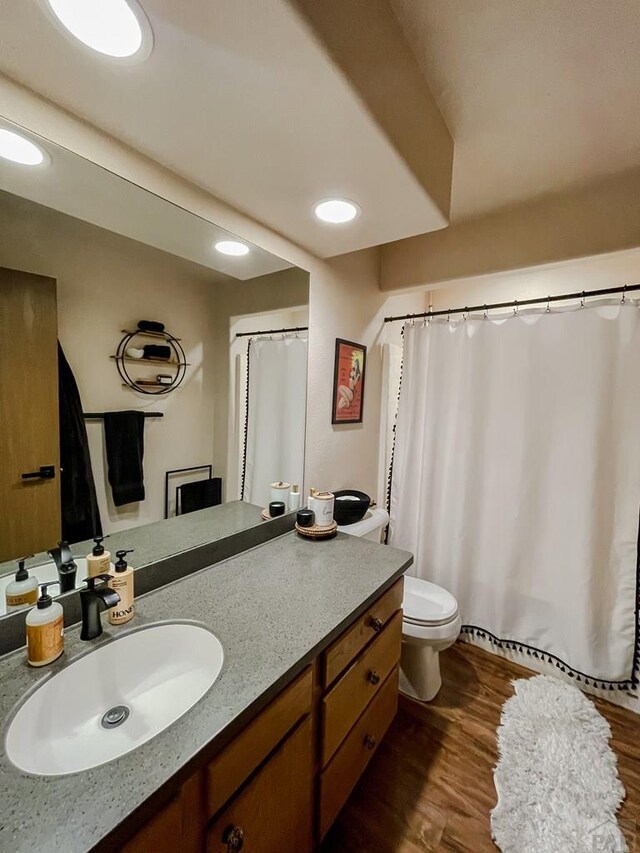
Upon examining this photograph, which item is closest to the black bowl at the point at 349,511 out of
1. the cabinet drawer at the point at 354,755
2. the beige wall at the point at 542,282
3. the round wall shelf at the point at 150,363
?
the cabinet drawer at the point at 354,755

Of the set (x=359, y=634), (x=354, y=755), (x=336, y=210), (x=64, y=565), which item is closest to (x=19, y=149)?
(x=336, y=210)

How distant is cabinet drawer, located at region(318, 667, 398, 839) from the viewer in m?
1.03

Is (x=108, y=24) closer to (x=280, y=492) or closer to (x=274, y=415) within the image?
(x=274, y=415)

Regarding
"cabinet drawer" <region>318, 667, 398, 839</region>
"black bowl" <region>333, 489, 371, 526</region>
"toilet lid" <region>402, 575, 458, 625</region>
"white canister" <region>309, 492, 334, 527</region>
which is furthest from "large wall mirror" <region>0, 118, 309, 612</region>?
"toilet lid" <region>402, 575, 458, 625</region>

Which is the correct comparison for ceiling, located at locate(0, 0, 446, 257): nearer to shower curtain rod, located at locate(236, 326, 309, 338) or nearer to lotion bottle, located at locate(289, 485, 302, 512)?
shower curtain rod, located at locate(236, 326, 309, 338)

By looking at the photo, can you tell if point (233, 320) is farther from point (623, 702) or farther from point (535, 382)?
point (623, 702)

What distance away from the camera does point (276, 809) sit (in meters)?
0.82

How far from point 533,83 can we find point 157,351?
1.46 m

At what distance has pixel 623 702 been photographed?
1.68 m

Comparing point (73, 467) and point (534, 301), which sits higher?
point (534, 301)

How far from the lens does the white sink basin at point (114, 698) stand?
2.26 feet

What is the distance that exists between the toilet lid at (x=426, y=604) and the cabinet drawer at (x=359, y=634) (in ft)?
1.22

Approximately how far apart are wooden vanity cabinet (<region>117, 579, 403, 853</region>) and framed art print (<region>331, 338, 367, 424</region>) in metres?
0.99

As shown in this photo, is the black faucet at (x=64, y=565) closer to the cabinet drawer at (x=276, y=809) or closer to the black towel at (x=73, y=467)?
the black towel at (x=73, y=467)
